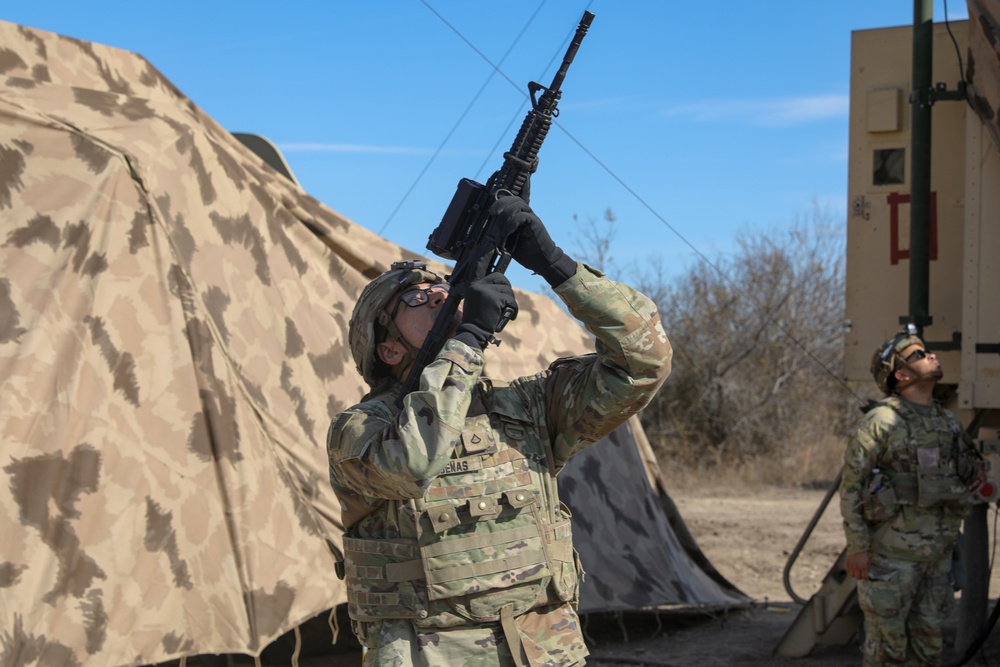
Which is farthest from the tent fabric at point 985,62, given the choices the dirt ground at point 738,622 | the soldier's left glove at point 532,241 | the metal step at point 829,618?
the soldier's left glove at point 532,241

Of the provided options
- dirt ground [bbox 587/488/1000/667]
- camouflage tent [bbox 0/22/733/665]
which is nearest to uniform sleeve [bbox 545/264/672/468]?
camouflage tent [bbox 0/22/733/665]

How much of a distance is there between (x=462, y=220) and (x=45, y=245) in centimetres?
292

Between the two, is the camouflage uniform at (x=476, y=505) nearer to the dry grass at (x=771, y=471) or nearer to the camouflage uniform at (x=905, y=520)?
the camouflage uniform at (x=905, y=520)

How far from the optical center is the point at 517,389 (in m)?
2.96

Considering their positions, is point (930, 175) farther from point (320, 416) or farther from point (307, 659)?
point (307, 659)

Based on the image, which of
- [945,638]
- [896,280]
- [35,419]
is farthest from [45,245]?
[945,638]

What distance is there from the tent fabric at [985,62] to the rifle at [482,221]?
3293mm

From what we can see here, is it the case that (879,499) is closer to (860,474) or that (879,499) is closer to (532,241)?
(860,474)

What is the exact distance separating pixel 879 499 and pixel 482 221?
3.28 metres

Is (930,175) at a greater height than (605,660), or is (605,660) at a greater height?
(930,175)

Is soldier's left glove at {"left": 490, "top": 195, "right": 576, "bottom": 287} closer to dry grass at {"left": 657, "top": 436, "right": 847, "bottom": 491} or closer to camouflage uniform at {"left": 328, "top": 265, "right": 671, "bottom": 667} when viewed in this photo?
camouflage uniform at {"left": 328, "top": 265, "right": 671, "bottom": 667}

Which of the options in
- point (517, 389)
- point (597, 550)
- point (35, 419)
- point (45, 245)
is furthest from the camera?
point (597, 550)

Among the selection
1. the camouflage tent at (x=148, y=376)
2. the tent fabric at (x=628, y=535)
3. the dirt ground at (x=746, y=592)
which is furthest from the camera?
the tent fabric at (x=628, y=535)

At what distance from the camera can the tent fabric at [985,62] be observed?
220 inches
